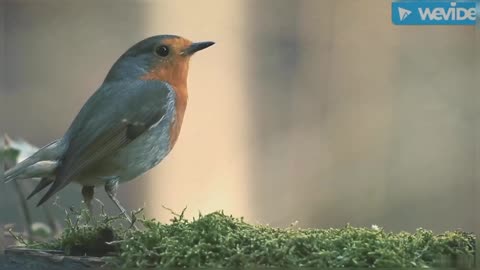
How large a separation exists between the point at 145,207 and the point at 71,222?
9.9 inches

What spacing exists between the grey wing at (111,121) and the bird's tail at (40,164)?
0.04 meters

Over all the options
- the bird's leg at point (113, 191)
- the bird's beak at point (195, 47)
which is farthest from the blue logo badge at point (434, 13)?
the bird's leg at point (113, 191)

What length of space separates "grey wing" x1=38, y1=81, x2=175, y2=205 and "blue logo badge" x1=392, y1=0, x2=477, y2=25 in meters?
0.80

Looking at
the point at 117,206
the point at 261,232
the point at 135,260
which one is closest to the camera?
the point at 135,260

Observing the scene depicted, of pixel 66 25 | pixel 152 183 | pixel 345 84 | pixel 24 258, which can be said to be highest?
pixel 66 25

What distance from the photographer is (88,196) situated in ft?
7.93

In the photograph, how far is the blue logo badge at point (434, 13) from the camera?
2.32 metres

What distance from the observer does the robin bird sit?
2303 millimetres

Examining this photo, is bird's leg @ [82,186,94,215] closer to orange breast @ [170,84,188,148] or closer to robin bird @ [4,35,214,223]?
robin bird @ [4,35,214,223]

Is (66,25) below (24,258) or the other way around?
the other way around

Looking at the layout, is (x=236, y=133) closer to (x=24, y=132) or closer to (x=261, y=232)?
(x=261, y=232)

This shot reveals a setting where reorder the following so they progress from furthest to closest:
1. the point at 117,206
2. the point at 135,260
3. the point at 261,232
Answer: the point at 117,206 → the point at 261,232 → the point at 135,260

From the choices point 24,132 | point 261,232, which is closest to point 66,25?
point 24,132

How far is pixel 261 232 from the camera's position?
2240mm
